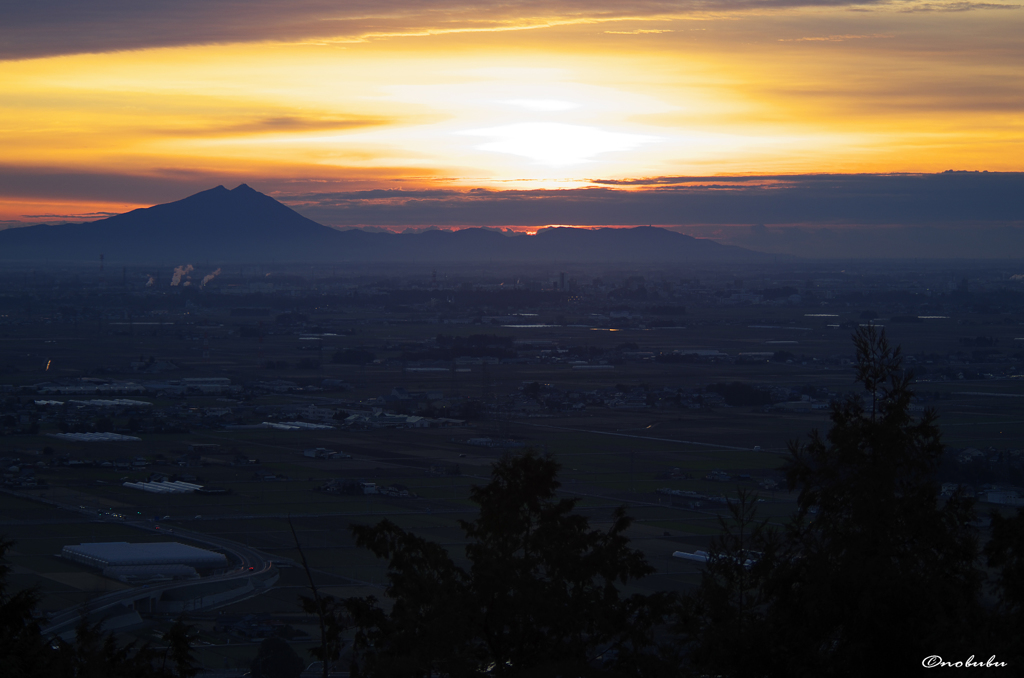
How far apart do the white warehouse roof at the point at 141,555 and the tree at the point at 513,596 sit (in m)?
12.5

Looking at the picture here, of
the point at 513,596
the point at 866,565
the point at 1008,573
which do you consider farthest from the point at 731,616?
the point at 1008,573

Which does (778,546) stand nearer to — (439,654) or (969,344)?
(439,654)

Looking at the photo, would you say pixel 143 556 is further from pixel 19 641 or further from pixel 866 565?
pixel 866 565

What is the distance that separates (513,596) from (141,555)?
13942 millimetres

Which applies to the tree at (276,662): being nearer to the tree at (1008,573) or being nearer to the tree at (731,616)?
the tree at (731,616)

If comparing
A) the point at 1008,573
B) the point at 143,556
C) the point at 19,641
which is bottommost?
the point at 143,556

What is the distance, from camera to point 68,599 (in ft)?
59.1

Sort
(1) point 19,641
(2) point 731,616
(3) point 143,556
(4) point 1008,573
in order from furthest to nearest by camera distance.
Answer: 1. (3) point 143,556
2. (1) point 19,641
3. (4) point 1008,573
4. (2) point 731,616

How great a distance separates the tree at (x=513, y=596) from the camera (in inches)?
299

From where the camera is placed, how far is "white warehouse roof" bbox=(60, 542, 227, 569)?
19.8m

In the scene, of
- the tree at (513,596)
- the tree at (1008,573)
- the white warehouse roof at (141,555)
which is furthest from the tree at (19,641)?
the white warehouse roof at (141,555)

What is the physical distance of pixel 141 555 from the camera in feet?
65.6

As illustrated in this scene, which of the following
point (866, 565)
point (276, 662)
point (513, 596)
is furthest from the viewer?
point (276, 662)

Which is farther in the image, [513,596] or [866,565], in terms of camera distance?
[513,596]
